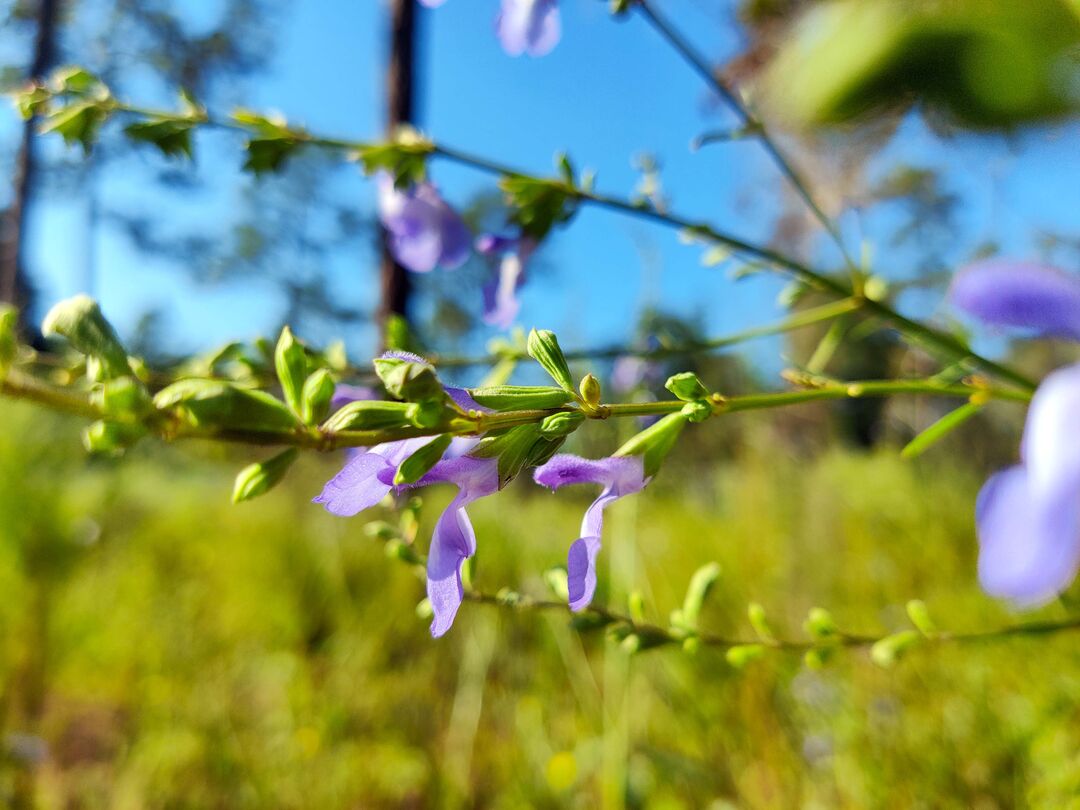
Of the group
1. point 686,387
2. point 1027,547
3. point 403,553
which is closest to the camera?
point 1027,547

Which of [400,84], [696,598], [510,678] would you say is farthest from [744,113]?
[400,84]

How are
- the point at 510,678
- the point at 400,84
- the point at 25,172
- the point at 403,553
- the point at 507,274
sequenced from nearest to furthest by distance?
the point at 403,553 < the point at 507,274 < the point at 510,678 < the point at 400,84 < the point at 25,172

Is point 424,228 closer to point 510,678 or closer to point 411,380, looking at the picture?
point 411,380

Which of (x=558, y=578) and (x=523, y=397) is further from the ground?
(x=523, y=397)

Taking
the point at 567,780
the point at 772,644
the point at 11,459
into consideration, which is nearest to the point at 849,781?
the point at 567,780

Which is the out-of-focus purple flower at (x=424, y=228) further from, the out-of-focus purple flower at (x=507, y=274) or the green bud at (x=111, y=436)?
the green bud at (x=111, y=436)

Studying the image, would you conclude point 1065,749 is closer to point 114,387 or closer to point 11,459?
point 114,387

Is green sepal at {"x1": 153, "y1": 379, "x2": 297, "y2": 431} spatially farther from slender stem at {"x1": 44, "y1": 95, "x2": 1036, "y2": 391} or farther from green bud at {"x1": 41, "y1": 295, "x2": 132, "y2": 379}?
slender stem at {"x1": 44, "y1": 95, "x2": 1036, "y2": 391}

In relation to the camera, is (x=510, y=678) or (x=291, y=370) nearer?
(x=291, y=370)

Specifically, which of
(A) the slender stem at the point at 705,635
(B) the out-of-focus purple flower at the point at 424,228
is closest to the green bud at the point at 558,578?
(A) the slender stem at the point at 705,635
